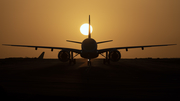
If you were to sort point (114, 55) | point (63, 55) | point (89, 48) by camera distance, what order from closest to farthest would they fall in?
1. point (89, 48)
2. point (63, 55)
3. point (114, 55)

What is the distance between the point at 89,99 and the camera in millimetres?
7598

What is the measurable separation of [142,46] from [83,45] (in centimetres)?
1107

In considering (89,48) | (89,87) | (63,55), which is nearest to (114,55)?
(89,48)

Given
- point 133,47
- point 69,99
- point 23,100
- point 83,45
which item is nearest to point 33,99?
point 23,100

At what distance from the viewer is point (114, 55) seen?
32.9 m

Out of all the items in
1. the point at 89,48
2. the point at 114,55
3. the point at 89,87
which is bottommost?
the point at 89,87

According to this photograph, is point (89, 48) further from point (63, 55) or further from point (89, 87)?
point (89, 87)

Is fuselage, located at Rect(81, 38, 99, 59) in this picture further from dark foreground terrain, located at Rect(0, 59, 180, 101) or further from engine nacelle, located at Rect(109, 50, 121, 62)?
dark foreground terrain, located at Rect(0, 59, 180, 101)

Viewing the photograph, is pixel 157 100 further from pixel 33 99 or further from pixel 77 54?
pixel 77 54

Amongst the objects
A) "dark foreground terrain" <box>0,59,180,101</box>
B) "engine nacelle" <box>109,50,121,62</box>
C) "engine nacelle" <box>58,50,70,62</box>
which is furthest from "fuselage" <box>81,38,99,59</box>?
"dark foreground terrain" <box>0,59,180,101</box>

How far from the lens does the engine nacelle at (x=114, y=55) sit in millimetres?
32906

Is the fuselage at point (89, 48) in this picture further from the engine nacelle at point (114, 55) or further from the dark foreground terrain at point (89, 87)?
the dark foreground terrain at point (89, 87)

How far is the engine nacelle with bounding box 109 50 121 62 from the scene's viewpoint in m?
32.9

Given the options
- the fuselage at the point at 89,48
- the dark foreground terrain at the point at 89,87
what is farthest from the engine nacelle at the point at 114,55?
the dark foreground terrain at the point at 89,87
